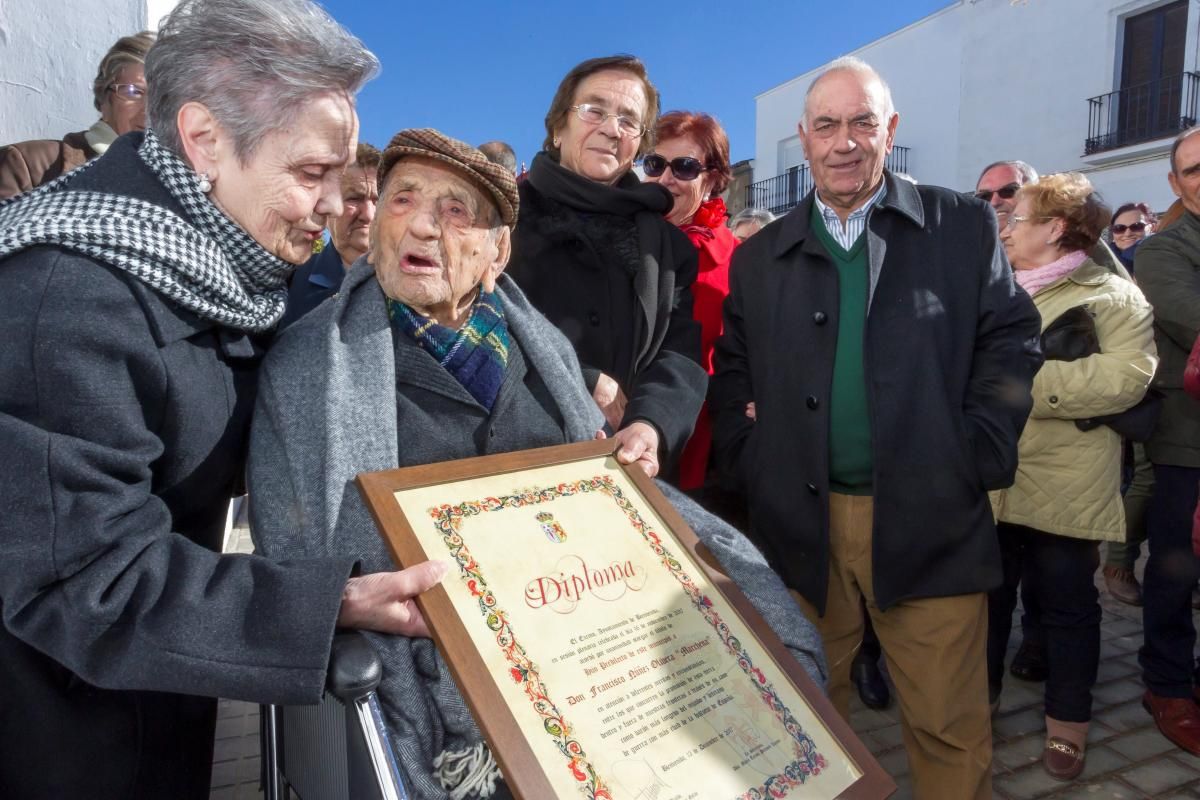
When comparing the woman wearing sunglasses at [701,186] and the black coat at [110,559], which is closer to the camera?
the black coat at [110,559]

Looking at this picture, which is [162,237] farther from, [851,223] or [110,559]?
[851,223]

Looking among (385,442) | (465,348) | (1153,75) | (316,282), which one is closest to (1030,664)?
(465,348)

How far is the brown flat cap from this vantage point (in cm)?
194

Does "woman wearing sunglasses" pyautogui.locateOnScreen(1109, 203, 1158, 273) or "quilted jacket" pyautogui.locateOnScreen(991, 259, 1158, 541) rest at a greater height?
"woman wearing sunglasses" pyautogui.locateOnScreen(1109, 203, 1158, 273)

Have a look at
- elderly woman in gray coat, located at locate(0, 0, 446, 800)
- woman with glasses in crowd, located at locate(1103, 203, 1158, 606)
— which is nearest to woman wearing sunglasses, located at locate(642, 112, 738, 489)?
elderly woman in gray coat, located at locate(0, 0, 446, 800)

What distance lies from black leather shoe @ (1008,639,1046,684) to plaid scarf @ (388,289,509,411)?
3.30 metres

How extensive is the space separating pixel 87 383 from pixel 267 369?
1.49 feet

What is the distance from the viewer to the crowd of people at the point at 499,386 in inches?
53.1

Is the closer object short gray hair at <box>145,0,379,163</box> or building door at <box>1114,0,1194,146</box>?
short gray hair at <box>145,0,379,163</box>

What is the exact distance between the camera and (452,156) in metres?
1.94

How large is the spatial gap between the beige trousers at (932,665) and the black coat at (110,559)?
1697 mm

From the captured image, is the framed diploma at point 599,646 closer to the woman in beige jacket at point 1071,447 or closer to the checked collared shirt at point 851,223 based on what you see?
the checked collared shirt at point 851,223

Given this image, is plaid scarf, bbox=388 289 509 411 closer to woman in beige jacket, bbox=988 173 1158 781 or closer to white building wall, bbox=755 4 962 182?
woman in beige jacket, bbox=988 173 1158 781

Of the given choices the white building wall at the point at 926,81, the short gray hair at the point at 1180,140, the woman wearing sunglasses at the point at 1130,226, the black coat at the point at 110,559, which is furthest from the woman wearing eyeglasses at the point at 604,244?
the white building wall at the point at 926,81
